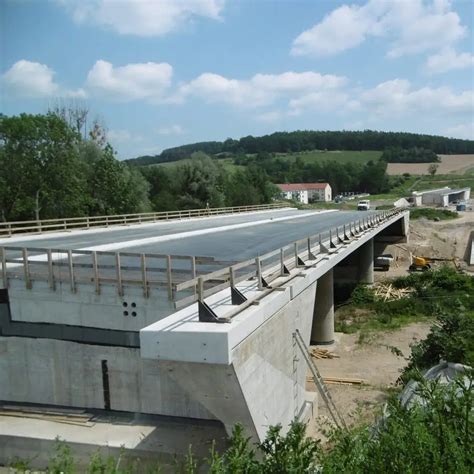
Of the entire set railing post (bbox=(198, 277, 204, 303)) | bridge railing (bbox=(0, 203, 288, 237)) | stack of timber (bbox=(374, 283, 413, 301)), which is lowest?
stack of timber (bbox=(374, 283, 413, 301))

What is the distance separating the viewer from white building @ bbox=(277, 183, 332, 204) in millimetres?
153750

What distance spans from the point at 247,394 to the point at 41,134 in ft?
138

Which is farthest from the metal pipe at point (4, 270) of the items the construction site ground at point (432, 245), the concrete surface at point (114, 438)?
the construction site ground at point (432, 245)

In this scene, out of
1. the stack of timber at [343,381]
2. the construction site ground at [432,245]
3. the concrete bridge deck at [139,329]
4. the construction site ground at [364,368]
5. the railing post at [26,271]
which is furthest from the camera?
the construction site ground at [432,245]

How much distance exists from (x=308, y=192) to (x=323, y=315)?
138 metres

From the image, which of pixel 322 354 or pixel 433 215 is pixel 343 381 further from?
pixel 433 215

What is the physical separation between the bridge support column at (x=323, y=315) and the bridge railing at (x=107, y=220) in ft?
52.4

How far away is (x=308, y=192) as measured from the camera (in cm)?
16188

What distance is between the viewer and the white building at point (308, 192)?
154m

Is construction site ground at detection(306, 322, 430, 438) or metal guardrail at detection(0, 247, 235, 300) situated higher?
metal guardrail at detection(0, 247, 235, 300)

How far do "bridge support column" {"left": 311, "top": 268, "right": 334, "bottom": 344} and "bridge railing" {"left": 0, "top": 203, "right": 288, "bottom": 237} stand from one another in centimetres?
1597

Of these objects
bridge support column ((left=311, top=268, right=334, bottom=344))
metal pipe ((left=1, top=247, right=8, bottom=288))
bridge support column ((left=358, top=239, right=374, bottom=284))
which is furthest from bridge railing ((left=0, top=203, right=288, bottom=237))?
metal pipe ((left=1, top=247, right=8, bottom=288))

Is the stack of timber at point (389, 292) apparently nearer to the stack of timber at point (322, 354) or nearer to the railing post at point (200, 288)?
the stack of timber at point (322, 354)

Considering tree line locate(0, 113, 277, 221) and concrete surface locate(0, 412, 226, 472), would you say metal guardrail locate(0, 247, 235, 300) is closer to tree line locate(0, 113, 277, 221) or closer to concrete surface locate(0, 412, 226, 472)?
concrete surface locate(0, 412, 226, 472)
